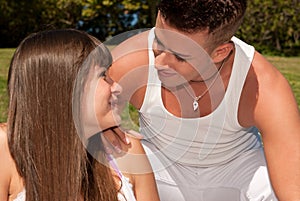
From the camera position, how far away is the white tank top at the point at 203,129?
2.93 m

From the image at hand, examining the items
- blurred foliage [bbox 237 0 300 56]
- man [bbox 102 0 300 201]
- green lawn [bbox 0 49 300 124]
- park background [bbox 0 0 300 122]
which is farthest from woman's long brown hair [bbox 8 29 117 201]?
blurred foliage [bbox 237 0 300 56]

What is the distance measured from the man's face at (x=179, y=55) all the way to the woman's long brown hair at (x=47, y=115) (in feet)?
1.57

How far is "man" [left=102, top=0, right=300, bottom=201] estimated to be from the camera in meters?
2.63

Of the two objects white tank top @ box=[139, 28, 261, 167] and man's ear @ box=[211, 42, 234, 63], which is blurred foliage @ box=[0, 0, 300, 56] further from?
man's ear @ box=[211, 42, 234, 63]

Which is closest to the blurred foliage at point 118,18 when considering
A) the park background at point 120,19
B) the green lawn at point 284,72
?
the park background at point 120,19

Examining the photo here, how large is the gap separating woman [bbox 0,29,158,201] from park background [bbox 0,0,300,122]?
535 inches

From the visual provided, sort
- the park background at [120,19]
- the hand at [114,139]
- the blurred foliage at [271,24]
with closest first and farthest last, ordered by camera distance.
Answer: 1. the hand at [114,139]
2. the blurred foliage at [271,24]
3. the park background at [120,19]

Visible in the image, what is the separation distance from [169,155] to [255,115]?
59cm

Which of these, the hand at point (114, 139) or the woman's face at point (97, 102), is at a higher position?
the woman's face at point (97, 102)

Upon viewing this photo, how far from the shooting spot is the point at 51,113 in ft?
7.26

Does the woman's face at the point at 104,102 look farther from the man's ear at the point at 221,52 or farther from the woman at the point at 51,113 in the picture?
the man's ear at the point at 221,52

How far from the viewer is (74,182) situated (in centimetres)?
229

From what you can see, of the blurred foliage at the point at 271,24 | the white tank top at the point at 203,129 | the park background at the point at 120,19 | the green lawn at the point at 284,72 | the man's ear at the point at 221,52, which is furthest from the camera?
the park background at the point at 120,19

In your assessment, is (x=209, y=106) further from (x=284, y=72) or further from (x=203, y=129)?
(x=284, y=72)
